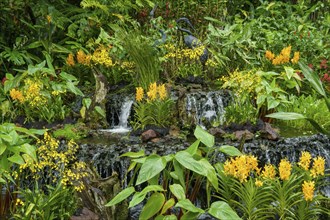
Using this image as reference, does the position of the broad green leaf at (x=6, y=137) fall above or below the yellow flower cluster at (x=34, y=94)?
below

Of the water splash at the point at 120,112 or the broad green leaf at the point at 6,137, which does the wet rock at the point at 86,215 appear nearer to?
the broad green leaf at the point at 6,137

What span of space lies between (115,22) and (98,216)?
4.87 meters

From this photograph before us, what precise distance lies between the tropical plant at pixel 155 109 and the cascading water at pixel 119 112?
0.44 m

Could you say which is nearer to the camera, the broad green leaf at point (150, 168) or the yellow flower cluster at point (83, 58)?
the broad green leaf at point (150, 168)

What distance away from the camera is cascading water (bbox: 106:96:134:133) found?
6.66m

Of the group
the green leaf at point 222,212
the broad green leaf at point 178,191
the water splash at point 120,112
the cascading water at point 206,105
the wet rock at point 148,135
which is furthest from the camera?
the water splash at point 120,112

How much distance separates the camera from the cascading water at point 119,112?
262 inches

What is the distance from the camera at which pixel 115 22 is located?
8.44 meters

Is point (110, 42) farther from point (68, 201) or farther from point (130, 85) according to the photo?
point (68, 201)

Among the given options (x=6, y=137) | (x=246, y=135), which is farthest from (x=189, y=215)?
(x=246, y=135)

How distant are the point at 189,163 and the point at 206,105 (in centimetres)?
288

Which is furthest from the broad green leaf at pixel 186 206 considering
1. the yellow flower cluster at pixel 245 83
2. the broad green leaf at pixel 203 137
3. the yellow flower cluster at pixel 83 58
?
the yellow flower cluster at pixel 83 58

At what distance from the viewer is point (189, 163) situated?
12.4ft

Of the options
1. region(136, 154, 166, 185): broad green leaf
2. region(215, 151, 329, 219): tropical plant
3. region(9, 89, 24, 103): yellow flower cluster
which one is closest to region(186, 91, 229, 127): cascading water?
region(9, 89, 24, 103): yellow flower cluster
